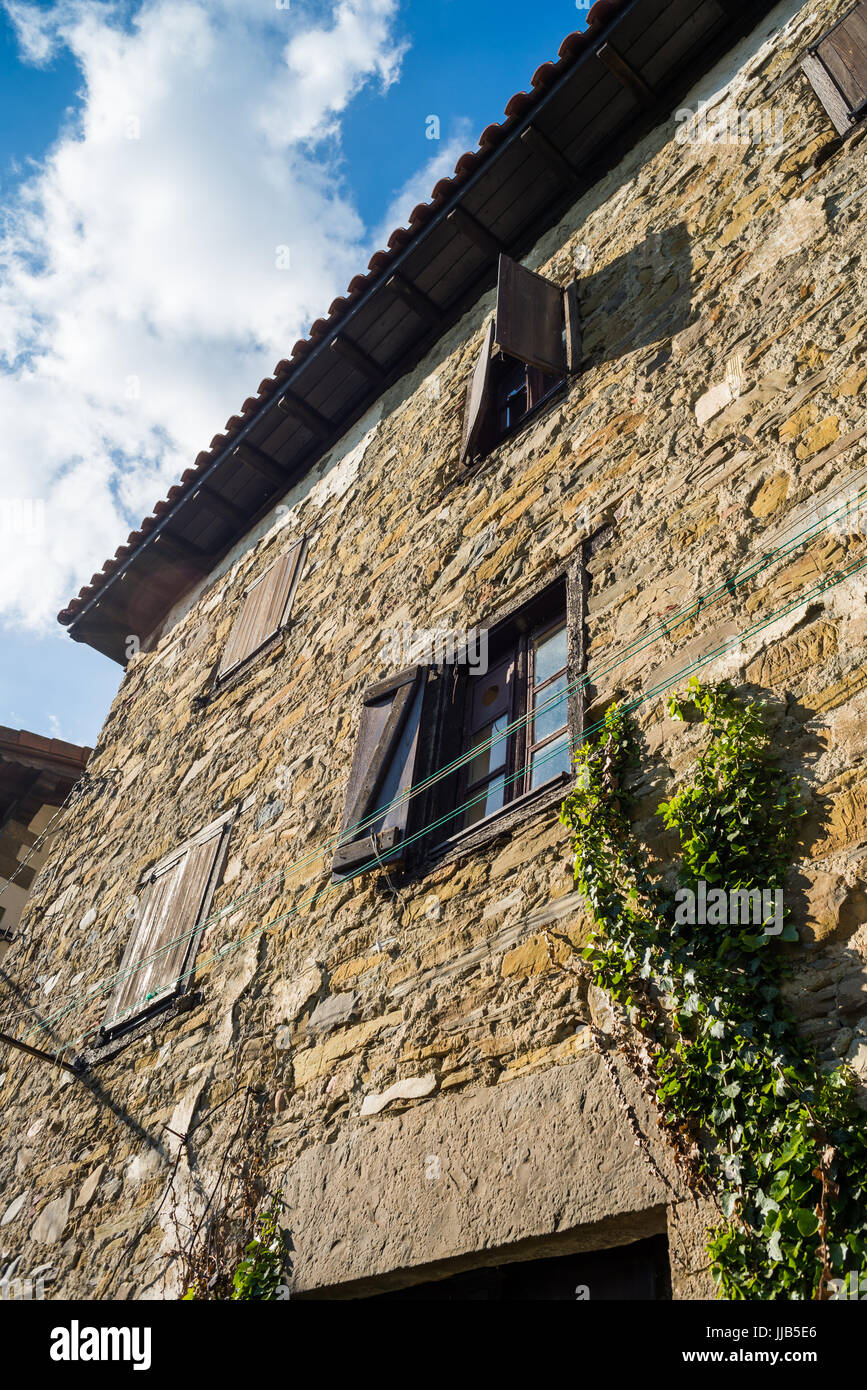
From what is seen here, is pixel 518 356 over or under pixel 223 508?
under

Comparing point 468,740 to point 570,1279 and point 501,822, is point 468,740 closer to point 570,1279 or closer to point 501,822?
point 501,822

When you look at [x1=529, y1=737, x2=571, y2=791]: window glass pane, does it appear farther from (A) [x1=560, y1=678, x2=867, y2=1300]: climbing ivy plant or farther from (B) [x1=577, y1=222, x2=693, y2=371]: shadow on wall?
(B) [x1=577, y1=222, x2=693, y2=371]: shadow on wall

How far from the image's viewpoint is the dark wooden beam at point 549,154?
5570mm

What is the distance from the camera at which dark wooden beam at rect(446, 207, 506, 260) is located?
602cm

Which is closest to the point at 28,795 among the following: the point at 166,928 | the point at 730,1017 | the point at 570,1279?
the point at 166,928

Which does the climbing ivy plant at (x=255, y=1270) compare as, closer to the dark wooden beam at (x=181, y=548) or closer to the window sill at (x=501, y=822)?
the window sill at (x=501, y=822)

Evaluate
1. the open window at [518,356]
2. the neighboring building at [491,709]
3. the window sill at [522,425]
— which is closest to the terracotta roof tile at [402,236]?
the neighboring building at [491,709]

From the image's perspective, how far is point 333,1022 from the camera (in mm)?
3555

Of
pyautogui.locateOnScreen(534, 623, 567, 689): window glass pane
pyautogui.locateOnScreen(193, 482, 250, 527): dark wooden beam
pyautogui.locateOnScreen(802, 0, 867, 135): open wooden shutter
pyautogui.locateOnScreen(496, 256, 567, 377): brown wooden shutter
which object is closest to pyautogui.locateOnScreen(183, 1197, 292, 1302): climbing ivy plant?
pyautogui.locateOnScreen(534, 623, 567, 689): window glass pane

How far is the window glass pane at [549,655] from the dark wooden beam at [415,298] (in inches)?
132

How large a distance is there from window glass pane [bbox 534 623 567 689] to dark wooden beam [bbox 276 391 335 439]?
3795 millimetres

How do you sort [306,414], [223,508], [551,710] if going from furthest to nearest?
[223,508]
[306,414]
[551,710]

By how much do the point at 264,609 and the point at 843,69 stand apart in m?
4.15

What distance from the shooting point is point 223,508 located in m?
7.90
